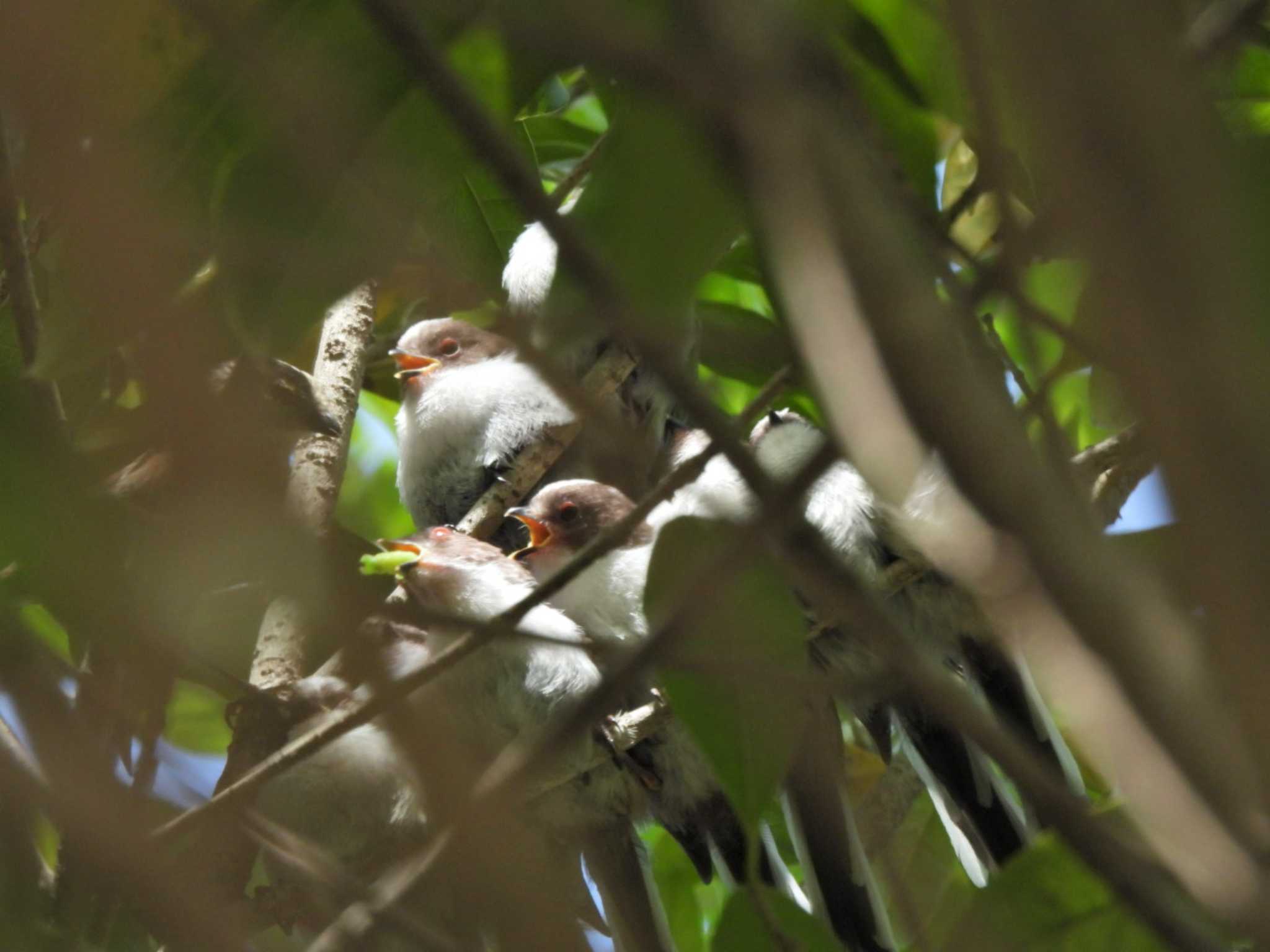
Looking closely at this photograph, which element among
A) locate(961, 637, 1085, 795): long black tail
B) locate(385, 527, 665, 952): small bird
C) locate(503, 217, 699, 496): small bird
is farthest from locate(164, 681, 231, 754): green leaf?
locate(961, 637, 1085, 795): long black tail

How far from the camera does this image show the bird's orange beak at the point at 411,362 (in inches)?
132

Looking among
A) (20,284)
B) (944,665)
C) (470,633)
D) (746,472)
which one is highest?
(20,284)

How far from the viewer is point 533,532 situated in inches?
110

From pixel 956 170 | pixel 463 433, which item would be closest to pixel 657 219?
pixel 956 170

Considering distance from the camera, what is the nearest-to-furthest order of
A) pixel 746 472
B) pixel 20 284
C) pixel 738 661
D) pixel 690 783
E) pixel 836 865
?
1. pixel 746 472
2. pixel 738 661
3. pixel 20 284
4. pixel 836 865
5. pixel 690 783

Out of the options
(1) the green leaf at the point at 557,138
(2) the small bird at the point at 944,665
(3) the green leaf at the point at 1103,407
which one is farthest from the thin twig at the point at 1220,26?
(1) the green leaf at the point at 557,138

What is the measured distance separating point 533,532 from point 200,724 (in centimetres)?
76

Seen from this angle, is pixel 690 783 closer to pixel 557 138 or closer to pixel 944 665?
pixel 944 665

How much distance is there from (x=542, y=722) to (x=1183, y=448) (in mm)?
1929

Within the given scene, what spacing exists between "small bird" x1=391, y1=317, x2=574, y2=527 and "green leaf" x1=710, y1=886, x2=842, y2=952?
177cm

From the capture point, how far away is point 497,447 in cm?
306

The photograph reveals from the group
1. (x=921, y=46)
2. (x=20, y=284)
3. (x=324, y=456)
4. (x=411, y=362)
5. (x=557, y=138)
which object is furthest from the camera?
(x=411, y=362)

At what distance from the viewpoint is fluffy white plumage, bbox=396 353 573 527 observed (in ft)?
10.1

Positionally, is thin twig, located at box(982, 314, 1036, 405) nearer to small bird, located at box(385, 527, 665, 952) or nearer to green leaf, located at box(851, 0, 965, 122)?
green leaf, located at box(851, 0, 965, 122)
